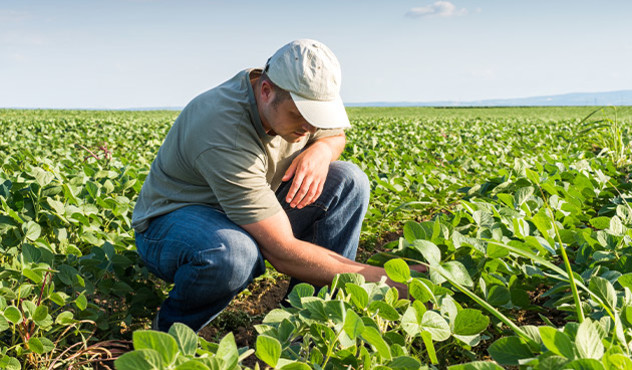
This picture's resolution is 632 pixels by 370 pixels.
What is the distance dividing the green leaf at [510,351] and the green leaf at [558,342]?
0.12m

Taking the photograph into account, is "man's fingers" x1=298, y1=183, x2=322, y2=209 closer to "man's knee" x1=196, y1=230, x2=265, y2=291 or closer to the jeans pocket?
"man's knee" x1=196, y1=230, x2=265, y2=291

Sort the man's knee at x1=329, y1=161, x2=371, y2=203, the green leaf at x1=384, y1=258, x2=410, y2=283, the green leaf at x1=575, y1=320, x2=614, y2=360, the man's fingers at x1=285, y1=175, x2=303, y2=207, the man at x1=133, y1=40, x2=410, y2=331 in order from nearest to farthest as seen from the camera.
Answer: the green leaf at x1=575, y1=320, x2=614, y2=360
the green leaf at x1=384, y1=258, x2=410, y2=283
the man at x1=133, y1=40, x2=410, y2=331
the man's fingers at x1=285, y1=175, x2=303, y2=207
the man's knee at x1=329, y1=161, x2=371, y2=203

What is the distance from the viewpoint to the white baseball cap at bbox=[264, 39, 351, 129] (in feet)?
5.89

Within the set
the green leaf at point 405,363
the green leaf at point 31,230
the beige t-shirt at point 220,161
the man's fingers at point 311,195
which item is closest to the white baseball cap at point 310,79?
the beige t-shirt at point 220,161

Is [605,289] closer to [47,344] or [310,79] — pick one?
[310,79]

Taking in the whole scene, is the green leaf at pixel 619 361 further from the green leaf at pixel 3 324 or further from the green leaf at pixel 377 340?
the green leaf at pixel 3 324

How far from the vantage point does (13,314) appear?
1.63 metres

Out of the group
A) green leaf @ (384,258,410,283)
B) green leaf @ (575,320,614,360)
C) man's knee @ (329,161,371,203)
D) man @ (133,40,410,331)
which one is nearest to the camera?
green leaf @ (575,320,614,360)

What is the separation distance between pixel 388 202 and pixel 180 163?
6.94 ft

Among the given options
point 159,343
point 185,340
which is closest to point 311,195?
point 185,340

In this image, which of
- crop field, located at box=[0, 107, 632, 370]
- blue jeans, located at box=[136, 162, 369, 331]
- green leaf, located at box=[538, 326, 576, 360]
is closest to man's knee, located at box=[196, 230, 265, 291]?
blue jeans, located at box=[136, 162, 369, 331]

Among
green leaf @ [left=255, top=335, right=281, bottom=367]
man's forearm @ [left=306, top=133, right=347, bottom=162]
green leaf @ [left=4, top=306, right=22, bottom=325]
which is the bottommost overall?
green leaf @ [left=4, top=306, right=22, bottom=325]

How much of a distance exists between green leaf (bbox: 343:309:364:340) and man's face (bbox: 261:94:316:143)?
0.92 metres

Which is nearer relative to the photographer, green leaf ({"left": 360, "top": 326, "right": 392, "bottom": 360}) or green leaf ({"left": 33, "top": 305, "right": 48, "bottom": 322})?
green leaf ({"left": 360, "top": 326, "right": 392, "bottom": 360})
